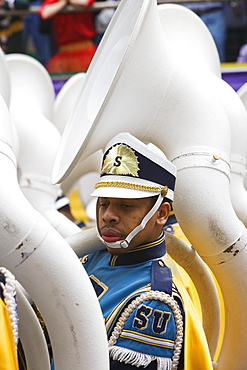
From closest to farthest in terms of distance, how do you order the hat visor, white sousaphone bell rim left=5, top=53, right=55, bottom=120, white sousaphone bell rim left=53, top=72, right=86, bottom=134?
1. the hat visor
2. white sousaphone bell rim left=5, top=53, right=55, bottom=120
3. white sousaphone bell rim left=53, top=72, right=86, bottom=134

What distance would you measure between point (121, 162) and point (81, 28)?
12.0 feet

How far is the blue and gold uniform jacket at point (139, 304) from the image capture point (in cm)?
158

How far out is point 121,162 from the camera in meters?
1.73

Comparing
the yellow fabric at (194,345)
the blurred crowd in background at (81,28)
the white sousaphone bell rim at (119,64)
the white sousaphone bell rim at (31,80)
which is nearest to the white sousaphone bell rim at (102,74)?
the white sousaphone bell rim at (119,64)

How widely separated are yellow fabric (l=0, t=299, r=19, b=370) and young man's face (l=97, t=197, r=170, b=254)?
1.78 feet

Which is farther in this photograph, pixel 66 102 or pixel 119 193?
pixel 66 102

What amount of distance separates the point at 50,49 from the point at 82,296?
4488 mm

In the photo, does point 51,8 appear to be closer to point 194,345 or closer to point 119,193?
point 119,193

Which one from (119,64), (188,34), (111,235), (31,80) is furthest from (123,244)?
(31,80)

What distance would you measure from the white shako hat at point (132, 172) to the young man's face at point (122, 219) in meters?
0.03

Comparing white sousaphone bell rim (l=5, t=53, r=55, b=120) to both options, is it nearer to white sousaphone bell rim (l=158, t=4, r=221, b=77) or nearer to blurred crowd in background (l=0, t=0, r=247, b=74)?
white sousaphone bell rim (l=158, t=4, r=221, b=77)

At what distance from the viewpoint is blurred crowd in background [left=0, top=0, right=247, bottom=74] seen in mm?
5148

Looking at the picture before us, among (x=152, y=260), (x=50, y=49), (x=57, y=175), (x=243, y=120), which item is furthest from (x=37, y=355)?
(x=50, y=49)

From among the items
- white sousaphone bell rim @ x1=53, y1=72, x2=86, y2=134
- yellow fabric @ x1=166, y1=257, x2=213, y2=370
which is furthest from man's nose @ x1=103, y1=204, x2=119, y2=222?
white sousaphone bell rim @ x1=53, y1=72, x2=86, y2=134
